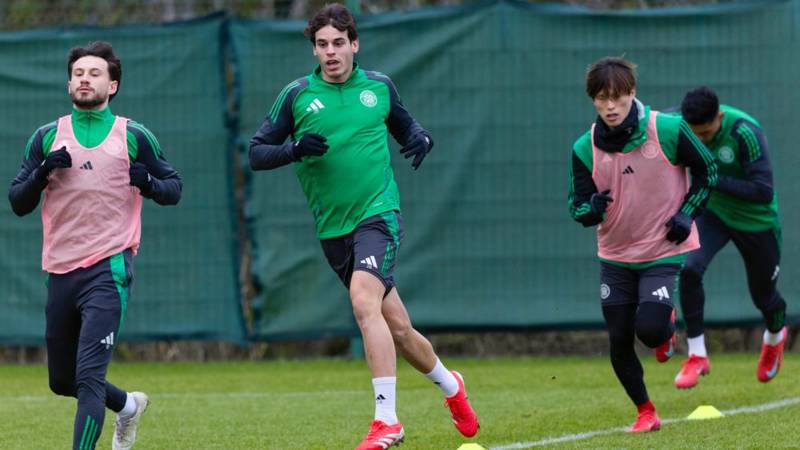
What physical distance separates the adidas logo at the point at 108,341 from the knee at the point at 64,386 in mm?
403

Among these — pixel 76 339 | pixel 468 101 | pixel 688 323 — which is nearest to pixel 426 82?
pixel 468 101

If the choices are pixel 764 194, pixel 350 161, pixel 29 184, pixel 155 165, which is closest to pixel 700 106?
pixel 764 194

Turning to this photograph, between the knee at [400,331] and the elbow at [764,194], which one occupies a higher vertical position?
the elbow at [764,194]

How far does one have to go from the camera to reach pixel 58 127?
6785mm

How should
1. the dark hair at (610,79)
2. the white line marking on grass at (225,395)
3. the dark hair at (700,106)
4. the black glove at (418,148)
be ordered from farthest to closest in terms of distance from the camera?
1. the white line marking on grass at (225,395)
2. the dark hair at (700,106)
3. the dark hair at (610,79)
4. the black glove at (418,148)

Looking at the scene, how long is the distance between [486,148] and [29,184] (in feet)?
20.3

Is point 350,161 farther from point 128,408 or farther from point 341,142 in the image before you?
point 128,408

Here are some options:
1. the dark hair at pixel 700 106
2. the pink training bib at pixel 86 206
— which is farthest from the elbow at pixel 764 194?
the pink training bib at pixel 86 206

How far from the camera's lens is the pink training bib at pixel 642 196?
765cm

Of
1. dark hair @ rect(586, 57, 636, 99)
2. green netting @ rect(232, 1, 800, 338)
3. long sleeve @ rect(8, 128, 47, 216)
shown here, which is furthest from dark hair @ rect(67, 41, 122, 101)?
green netting @ rect(232, 1, 800, 338)

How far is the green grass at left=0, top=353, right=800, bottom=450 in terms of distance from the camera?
780 centimetres

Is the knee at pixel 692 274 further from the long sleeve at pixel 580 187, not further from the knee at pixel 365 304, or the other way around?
the knee at pixel 365 304

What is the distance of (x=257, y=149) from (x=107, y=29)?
5.85 m

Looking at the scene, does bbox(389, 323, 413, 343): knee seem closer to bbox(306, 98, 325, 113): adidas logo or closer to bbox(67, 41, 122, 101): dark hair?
bbox(306, 98, 325, 113): adidas logo
